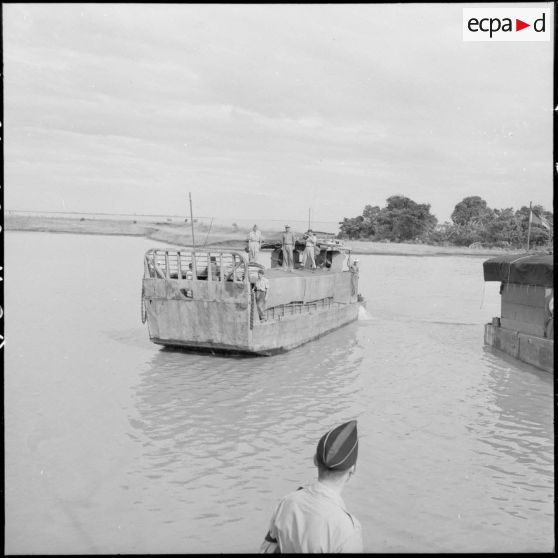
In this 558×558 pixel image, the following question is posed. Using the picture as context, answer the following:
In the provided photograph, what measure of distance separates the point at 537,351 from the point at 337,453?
13733mm

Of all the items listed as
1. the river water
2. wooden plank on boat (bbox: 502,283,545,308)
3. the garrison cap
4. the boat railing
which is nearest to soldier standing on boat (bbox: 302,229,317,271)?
the river water

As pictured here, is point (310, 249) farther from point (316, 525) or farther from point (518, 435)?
point (316, 525)

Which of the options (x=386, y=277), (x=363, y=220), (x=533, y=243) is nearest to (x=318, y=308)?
(x=386, y=277)

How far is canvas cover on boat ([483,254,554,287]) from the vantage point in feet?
50.6

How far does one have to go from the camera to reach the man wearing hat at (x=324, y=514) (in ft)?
11.7

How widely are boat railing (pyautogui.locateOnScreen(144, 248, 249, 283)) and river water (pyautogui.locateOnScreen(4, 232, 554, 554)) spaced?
6.97ft

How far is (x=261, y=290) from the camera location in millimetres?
15906

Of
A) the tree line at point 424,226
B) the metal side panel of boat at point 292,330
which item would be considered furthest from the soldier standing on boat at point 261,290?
the tree line at point 424,226

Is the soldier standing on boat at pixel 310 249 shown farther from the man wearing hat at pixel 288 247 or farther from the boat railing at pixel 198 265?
the boat railing at pixel 198 265

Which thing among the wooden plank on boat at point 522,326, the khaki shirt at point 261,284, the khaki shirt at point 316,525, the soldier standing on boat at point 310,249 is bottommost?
the wooden plank on boat at point 522,326

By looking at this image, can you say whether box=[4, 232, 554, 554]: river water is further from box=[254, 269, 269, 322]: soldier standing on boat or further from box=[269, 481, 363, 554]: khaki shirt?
box=[269, 481, 363, 554]: khaki shirt

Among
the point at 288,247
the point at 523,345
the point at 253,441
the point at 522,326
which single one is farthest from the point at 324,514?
the point at 288,247

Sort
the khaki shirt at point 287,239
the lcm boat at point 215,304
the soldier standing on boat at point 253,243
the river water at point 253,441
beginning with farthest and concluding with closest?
the khaki shirt at point 287,239 → the soldier standing on boat at point 253,243 → the lcm boat at point 215,304 → the river water at point 253,441

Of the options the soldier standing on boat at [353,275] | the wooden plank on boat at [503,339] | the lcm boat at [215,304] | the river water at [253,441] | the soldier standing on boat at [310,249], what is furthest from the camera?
the soldier standing on boat at [353,275]
